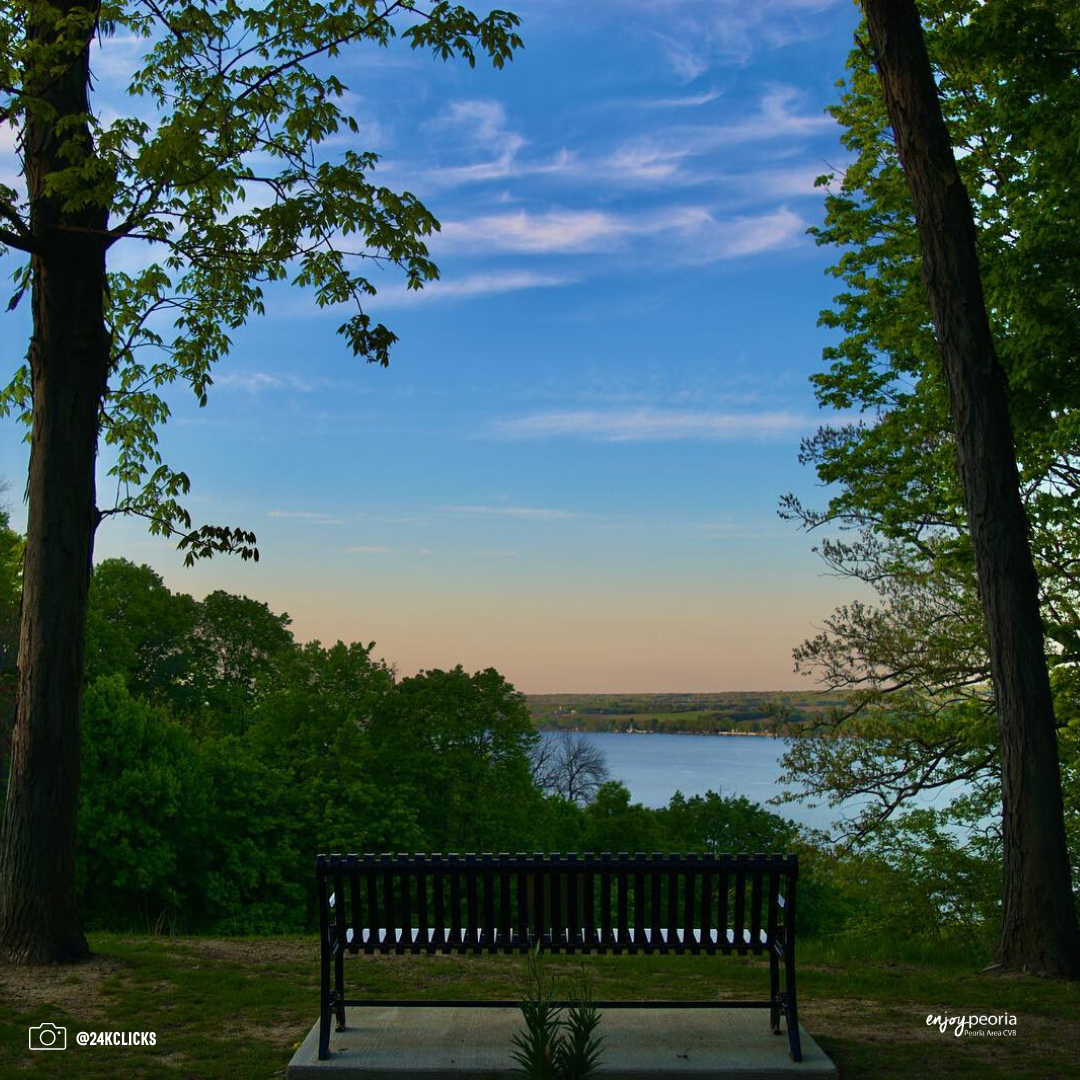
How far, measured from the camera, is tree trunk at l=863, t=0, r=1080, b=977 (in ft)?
24.8

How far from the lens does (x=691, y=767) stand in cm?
5812

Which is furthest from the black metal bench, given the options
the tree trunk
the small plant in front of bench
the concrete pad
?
the tree trunk

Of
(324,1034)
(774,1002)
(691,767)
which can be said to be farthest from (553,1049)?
(691,767)

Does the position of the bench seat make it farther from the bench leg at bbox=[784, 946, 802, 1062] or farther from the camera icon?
the camera icon

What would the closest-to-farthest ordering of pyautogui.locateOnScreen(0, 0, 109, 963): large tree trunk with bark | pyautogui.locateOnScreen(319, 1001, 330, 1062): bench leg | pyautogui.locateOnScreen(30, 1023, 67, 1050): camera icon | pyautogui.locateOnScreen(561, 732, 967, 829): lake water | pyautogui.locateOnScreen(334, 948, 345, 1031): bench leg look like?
pyautogui.locateOnScreen(319, 1001, 330, 1062): bench leg, pyautogui.locateOnScreen(334, 948, 345, 1031): bench leg, pyautogui.locateOnScreen(30, 1023, 67, 1050): camera icon, pyautogui.locateOnScreen(0, 0, 109, 963): large tree trunk with bark, pyautogui.locateOnScreen(561, 732, 967, 829): lake water

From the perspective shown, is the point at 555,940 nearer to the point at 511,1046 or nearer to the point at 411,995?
the point at 511,1046

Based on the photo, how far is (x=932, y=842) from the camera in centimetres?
1589

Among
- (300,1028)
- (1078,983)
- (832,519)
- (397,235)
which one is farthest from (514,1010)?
→ (832,519)

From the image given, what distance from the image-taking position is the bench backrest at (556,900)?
5.29m

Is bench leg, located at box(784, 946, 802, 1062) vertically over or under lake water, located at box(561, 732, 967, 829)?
over

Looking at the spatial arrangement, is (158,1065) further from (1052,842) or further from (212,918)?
(212,918)

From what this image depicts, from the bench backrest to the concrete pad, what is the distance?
44cm

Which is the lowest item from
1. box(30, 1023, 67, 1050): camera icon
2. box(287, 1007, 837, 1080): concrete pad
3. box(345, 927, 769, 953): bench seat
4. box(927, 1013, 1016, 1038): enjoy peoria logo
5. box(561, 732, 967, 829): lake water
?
box(561, 732, 967, 829): lake water

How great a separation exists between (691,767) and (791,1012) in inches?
2133
